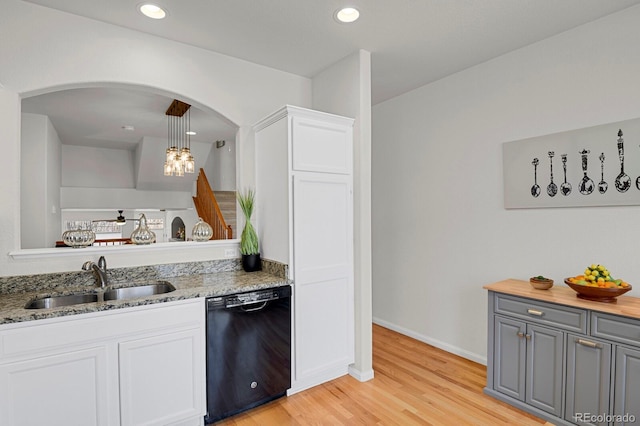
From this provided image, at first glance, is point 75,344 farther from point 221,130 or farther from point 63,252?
point 221,130

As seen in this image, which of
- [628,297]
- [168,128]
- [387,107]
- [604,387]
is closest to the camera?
[604,387]

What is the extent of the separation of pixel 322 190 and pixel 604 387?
2.20 metres

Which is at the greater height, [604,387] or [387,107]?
[387,107]

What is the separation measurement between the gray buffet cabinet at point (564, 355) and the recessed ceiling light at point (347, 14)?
2240mm

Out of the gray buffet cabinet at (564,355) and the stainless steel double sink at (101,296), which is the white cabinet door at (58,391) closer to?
the stainless steel double sink at (101,296)

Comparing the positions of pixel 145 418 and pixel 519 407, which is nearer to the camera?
pixel 145 418

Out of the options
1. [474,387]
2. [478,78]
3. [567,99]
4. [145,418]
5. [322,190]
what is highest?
[478,78]

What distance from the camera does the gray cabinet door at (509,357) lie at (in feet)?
7.91

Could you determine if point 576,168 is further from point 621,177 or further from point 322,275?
point 322,275

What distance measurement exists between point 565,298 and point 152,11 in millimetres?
3396

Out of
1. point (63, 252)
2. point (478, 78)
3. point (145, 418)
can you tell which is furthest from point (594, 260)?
point (63, 252)

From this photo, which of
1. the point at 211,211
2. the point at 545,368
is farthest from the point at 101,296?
the point at 211,211

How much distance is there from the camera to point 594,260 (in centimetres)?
247

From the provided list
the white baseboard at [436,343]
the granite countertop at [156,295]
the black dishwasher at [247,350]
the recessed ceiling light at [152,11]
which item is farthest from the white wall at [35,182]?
the white baseboard at [436,343]
